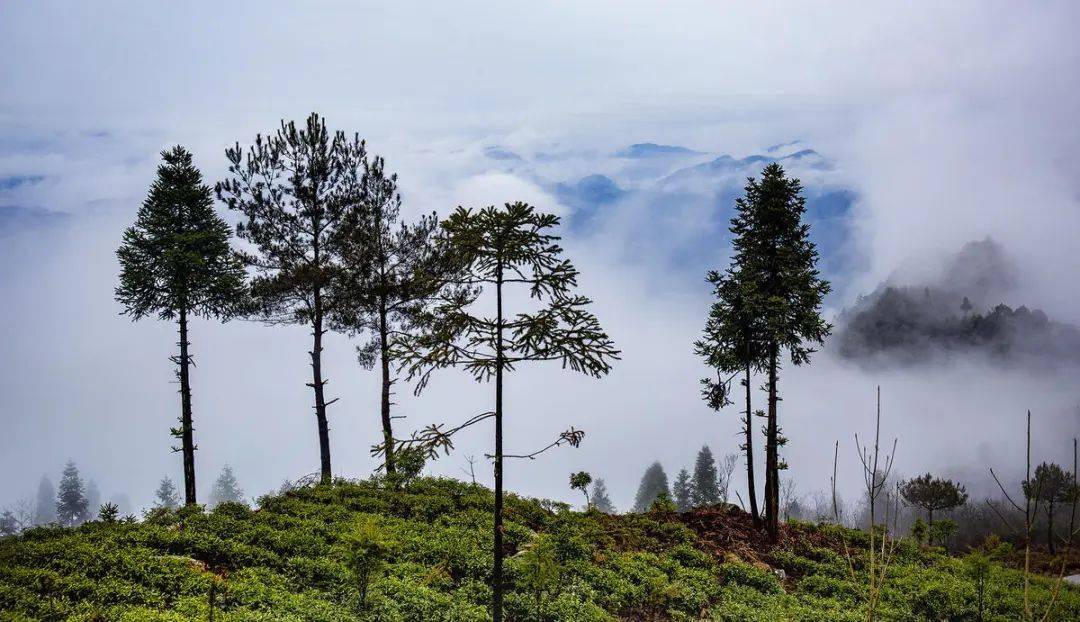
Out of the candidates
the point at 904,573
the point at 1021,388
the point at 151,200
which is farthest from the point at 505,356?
the point at 1021,388

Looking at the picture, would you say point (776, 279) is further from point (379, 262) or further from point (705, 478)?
point (705, 478)

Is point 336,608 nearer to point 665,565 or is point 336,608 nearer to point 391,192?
point 665,565

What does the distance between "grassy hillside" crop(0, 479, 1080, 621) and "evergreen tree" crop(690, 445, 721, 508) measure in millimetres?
39456

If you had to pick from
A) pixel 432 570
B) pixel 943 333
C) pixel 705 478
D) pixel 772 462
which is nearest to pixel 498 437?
pixel 432 570

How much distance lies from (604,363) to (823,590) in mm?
9196

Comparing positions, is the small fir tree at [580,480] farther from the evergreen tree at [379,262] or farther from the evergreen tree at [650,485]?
the evergreen tree at [650,485]

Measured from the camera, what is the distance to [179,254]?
702 inches

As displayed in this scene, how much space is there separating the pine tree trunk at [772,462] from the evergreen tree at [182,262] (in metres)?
16.8

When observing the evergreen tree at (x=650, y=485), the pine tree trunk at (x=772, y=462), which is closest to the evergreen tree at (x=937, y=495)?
the pine tree trunk at (x=772, y=462)

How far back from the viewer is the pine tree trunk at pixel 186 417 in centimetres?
1756

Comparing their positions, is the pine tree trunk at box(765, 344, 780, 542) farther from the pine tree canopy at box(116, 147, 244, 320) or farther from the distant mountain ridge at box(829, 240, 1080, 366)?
the distant mountain ridge at box(829, 240, 1080, 366)

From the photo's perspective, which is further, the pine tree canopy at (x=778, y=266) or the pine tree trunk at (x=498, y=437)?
the pine tree canopy at (x=778, y=266)

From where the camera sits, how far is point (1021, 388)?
115125 millimetres

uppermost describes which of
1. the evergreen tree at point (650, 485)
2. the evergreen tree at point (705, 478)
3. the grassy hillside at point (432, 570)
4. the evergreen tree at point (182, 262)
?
the evergreen tree at point (182, 262)
